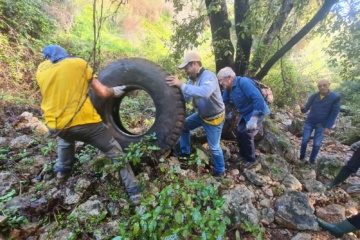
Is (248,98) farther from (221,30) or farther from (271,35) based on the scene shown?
(271,35)

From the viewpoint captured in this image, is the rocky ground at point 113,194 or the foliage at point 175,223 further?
the rocky ground at point 113,194

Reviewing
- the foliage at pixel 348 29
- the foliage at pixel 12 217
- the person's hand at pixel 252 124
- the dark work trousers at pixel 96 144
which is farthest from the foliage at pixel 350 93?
the foliage at pixel 12 217

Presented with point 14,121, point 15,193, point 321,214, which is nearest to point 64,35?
point 14,121

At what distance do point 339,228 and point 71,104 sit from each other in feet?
9.95

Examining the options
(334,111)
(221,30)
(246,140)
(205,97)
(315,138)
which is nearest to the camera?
(205,97)

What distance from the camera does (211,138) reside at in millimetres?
3107

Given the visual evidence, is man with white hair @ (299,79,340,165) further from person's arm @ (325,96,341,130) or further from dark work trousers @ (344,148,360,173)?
dark work trousers @ (344,148,360,173)

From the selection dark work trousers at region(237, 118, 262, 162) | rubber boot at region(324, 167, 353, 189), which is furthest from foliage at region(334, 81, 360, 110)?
dark work trousers at region(237, 118, 262, 162)

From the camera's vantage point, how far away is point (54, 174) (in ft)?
9.56

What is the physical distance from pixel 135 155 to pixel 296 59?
1302 centimetres

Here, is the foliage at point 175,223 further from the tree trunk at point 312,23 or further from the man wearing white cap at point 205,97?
the tree trunk at point 312,23

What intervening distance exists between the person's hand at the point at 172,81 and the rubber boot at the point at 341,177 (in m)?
2.56

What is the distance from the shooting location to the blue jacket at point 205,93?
2.70 metres

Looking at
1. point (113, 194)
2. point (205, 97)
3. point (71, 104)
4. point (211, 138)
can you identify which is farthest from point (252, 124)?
point (71, 104)
